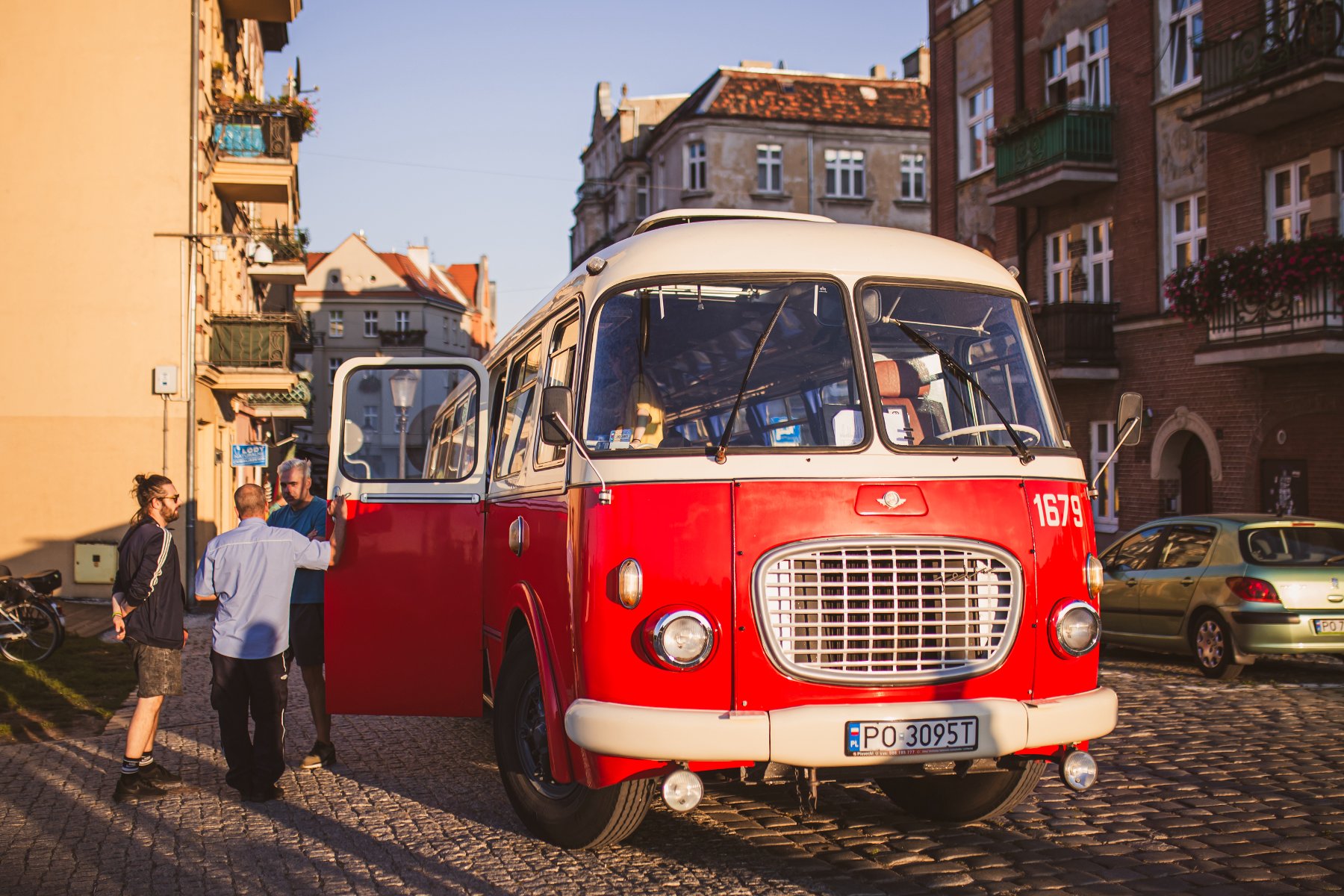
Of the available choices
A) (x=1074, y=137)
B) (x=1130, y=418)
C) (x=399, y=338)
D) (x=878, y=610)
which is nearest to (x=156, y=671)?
(x=878, y=610)

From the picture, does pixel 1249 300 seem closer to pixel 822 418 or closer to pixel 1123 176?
pixel 1123 176

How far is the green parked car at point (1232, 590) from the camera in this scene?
1209 centimetres

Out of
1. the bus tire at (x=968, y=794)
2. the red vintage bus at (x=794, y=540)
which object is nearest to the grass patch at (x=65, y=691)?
the red vintage bus at (x=794, y=540)

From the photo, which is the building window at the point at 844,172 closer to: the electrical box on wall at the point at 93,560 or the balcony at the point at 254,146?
the balcony at the point at 254,146

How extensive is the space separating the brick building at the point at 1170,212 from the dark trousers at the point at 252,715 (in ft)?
53.4

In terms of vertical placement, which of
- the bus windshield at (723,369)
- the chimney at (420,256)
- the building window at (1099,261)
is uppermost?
the chimney at (420,256)

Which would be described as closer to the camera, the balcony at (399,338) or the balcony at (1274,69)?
the balcony at (1274,69)

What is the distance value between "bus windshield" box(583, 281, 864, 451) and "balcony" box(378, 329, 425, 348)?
8168cm

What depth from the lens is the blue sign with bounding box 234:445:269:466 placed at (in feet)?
82.8

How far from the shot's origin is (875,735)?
5406mm

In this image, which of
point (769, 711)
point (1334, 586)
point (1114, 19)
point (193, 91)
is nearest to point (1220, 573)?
point (1334, 586)

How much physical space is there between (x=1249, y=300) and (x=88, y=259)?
19.8 metres

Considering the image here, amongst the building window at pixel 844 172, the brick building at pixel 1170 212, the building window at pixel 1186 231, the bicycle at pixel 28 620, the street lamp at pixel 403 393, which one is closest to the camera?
the street lamp at pixel 403 393

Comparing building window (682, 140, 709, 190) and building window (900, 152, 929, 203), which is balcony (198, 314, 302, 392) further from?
building window (900, 152, 929, 203)
